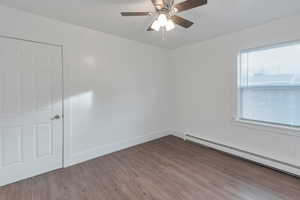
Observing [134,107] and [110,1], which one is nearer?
[110,1]

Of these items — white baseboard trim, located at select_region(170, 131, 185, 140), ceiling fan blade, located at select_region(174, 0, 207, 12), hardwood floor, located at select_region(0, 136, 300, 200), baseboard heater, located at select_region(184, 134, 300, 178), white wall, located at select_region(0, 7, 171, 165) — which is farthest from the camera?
white baseboard trim, located at select_region(170, 131, 185, 140)

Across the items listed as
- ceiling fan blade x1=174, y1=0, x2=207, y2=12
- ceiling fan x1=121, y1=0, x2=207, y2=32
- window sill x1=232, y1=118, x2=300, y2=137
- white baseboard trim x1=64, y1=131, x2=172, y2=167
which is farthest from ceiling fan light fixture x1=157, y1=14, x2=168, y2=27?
white baseboard trim x1=64, y1=131, x2=172, y2=167

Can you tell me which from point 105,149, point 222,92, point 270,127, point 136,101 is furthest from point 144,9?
point 270,127

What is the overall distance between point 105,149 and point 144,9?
8.69 ft

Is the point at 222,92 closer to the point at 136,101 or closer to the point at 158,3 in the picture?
the point at 136,101

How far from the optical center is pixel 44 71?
246 cm

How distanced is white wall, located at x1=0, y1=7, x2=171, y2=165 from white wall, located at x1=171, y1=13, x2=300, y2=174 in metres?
0.72

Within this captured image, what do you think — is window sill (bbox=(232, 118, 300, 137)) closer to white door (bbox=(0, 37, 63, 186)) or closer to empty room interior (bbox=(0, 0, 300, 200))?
empty room interior (bbox=(0, 0, 300, 200))

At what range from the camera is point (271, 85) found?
8.71 feet

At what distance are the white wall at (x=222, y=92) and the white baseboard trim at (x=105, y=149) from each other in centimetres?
96

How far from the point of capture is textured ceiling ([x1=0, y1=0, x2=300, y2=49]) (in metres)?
2.05

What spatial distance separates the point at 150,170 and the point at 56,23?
2.88 metres

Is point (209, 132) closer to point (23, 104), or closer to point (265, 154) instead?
point (265, 154)

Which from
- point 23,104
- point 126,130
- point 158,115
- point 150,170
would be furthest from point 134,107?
point 23,104
